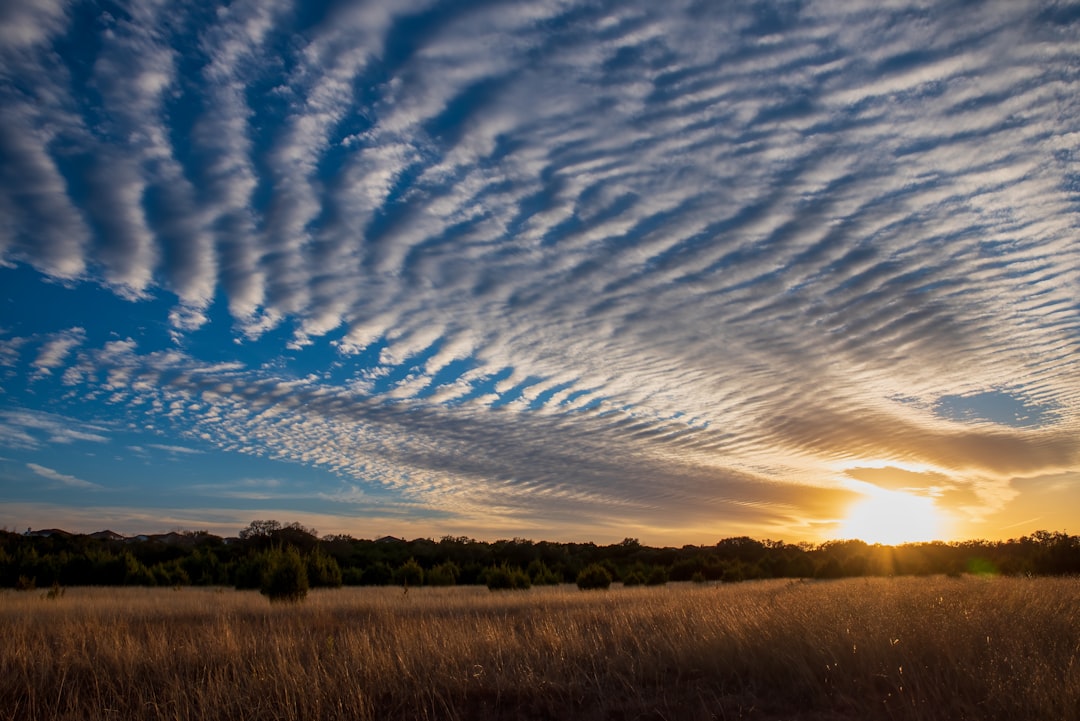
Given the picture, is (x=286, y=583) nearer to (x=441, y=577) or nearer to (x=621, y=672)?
(x=621, y=672)

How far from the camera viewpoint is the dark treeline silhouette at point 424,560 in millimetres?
32719

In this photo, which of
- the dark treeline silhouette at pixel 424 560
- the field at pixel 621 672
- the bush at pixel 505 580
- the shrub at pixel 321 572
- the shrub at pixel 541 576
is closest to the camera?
the field at pixel 621 672

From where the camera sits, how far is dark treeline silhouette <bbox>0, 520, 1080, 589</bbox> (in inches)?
1288

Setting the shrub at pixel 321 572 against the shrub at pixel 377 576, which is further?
the shrub at pixel 377 576

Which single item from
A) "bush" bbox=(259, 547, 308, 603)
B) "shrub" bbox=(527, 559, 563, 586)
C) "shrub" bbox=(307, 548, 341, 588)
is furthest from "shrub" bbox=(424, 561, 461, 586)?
"bush" bbox=(259, 547, 308, 603)

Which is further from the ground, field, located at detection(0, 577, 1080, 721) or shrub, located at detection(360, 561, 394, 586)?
field, located at detection(0, 577, 1080, 721)

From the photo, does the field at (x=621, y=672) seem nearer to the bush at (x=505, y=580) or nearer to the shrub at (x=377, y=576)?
the bush at (x=505, y=580)

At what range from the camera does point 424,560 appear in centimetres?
5956

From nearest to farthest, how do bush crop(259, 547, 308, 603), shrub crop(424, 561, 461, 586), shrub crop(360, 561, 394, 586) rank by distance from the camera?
bush crop(259, 547, 308, 603) → shrub crop(424, 561, 461, 586) → shrub crop(360, 561, 394, 586)

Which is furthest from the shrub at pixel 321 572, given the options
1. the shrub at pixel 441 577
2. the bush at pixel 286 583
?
the shrub at pixel 441 577

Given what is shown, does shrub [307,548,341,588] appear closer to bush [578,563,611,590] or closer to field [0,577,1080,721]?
bush [578,563,611,590]

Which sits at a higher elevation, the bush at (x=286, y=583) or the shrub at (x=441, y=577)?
the bush at (x=286, y=583)

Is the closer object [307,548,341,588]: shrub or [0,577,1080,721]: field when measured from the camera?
[0,577,1080,721]: field

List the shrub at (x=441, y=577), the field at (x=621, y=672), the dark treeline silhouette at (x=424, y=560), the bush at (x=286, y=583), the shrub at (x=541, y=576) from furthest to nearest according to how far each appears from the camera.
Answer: the shrub at (x=541, y=576) < the shrub at (x=441, y=577) < the dark treeline silhouette at (x=424, y=560) < the bush at (x=286, y=583) < the field at (x=621, y=672)
